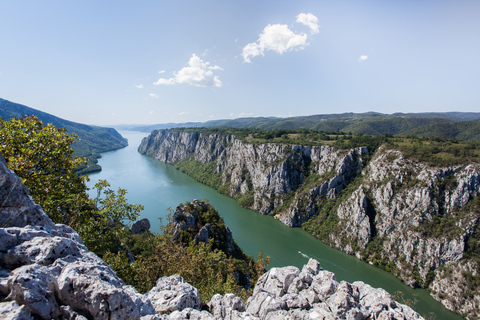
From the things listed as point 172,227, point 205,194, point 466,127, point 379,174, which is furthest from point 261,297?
point 466,127

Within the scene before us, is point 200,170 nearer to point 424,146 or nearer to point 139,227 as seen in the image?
point 139,227

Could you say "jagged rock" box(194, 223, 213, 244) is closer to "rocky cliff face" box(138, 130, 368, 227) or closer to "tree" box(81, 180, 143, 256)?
"tree" box(81, 180, 143, 256)

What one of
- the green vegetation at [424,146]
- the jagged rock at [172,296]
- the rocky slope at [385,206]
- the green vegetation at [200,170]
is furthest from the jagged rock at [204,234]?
the green vegetation at [200,170]

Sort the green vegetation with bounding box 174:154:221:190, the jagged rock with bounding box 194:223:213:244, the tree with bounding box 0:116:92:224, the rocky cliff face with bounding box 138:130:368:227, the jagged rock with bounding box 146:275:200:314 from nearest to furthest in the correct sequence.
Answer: the jagged rock with bounding box 146:275:200:314 < the tree with bounding box 0:116:92:224 < the jagged rock with bounding box 194:223:213:244 < the rocky cliff face with bounding box 138:130:368:227 < the green vegetation with bounding box 174:154:221:190

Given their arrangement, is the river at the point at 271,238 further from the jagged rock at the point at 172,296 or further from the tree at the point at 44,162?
the jagged rock at the point at 172,296

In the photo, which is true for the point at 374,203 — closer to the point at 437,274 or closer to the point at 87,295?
the point at 437,274

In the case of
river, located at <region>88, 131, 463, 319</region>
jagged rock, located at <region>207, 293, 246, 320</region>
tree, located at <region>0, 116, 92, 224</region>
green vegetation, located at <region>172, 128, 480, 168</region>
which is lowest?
river, located at <region>88, 131, 463, 319</region>

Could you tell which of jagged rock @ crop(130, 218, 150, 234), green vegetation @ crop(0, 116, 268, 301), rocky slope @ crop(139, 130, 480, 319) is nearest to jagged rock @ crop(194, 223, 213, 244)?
jagged rock @ crop(130, 218, 150, 234)
